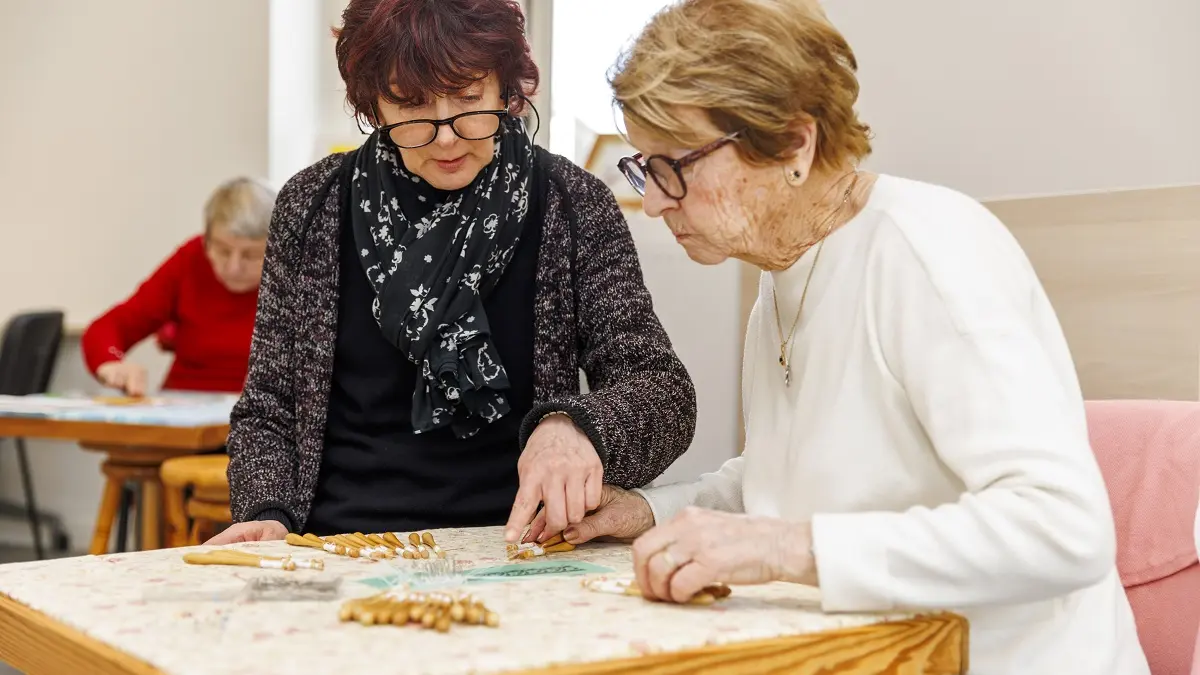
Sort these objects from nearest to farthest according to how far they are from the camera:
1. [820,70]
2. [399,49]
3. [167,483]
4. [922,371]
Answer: [922,371] → [820,70] → [399,49] → [167,483]

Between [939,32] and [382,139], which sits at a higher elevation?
[939,32]

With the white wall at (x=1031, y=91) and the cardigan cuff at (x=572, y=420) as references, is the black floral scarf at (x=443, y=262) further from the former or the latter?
the white wall at (x=1031, y=91)

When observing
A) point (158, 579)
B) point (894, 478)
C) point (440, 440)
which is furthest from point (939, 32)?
point (158, 579)

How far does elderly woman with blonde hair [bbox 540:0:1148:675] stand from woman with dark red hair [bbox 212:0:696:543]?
43 centimetres

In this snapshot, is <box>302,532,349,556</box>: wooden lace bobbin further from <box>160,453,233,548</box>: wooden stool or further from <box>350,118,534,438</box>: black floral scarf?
<box>160,453,233,548</box>: wooden stool

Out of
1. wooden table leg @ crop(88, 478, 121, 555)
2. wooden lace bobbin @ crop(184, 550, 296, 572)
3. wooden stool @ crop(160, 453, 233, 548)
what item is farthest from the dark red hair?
wooden table leg @ crop(88, 478, 121, 555)

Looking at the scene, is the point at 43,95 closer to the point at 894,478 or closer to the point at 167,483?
the point at 167,483

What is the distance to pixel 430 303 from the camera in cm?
166

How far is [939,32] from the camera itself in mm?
2178

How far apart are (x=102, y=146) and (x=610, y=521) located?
14.9 feet

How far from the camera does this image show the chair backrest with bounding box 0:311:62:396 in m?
4.38

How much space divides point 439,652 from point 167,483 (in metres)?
2.69

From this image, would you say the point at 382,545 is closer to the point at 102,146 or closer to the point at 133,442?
the point at 133,442

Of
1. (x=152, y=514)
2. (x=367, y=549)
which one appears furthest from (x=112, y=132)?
(x=367, y=549)
